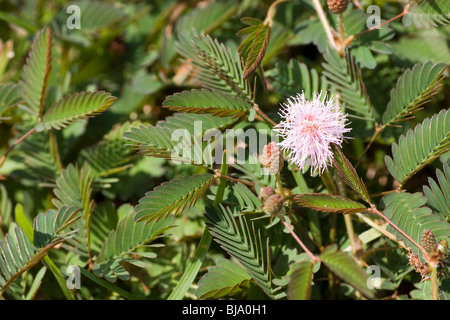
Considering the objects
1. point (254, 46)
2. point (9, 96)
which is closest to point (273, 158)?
point (254, 46)

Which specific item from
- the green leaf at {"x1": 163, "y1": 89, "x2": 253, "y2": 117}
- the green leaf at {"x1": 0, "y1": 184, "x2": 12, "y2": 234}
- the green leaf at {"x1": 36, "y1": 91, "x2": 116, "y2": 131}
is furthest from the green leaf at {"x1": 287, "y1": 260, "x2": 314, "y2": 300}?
the green leaf at {"x1": 0, "y1": 184, "x2": 12, "y2": 234}

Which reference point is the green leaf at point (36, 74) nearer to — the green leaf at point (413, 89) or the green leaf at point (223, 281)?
the green leaf at point (223, 281)

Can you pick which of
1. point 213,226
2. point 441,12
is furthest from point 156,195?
point 441,12

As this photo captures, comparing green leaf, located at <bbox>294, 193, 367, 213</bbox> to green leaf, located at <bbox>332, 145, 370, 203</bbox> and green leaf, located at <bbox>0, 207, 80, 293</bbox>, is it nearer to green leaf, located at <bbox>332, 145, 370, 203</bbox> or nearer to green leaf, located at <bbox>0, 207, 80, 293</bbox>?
green leaf, located at <bbox>332, 145, 370, 203</bbox>

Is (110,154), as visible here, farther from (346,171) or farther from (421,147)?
(421,147)

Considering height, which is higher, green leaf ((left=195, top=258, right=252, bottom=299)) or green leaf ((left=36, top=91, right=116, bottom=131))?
green leaf ((left=36, top=91, right=116, bottom=131))

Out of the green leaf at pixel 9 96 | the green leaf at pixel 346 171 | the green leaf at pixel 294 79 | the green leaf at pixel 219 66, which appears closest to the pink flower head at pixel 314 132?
the green leaf at pixel 346 171
